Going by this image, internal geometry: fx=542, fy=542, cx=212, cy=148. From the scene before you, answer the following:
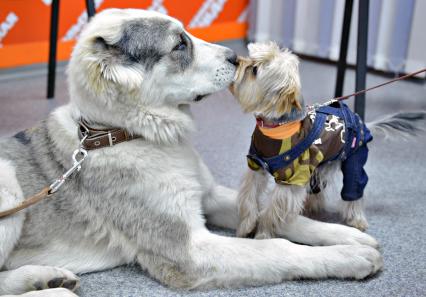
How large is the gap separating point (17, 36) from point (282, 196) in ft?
9.05

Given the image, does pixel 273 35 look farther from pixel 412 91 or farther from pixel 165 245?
pixel 165 245

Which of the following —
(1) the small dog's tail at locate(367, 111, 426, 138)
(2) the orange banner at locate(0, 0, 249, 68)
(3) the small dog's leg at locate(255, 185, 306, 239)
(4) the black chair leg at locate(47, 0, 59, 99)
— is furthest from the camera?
(2) the orange banner at locate(0, 0, 249, 68)

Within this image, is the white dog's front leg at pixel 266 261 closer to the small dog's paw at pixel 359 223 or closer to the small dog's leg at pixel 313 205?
the small dog's paw at pixel 359 223

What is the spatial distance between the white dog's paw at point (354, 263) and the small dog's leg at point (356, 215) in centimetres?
28

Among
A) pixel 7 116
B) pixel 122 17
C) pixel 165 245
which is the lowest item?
pixel 7 116

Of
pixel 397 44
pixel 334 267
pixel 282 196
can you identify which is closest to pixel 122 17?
pixel 282 196

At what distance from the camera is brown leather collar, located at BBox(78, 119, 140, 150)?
1615 millimetres

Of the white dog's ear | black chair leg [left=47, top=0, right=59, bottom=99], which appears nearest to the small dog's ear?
the white dog's ear

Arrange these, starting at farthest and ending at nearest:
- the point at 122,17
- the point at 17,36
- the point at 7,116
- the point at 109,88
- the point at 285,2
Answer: the point at 285,2
the point at 17,36
the point at 7,116
the point at 122,17
the point at 109,88

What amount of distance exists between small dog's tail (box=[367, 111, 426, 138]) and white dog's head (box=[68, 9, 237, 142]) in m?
0.66

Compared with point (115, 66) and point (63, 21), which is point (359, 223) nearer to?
point (115, 66)

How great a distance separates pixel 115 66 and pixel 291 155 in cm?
59

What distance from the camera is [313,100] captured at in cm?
350

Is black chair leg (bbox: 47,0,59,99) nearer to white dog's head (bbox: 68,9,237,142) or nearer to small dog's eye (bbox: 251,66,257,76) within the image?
white dog's head (bbox: 68,9,237,142)
